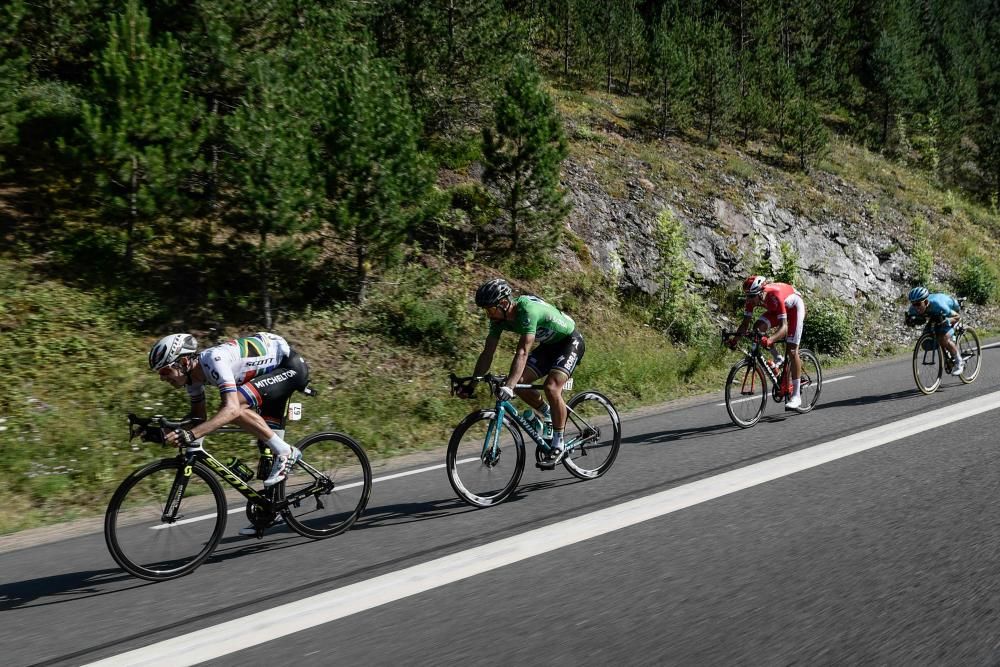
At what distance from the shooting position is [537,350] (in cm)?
696

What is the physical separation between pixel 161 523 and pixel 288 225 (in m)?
7.51

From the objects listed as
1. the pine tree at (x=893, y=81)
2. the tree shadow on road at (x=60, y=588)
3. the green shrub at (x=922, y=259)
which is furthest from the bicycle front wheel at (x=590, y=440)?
the pine tree at (x=893, y=81)

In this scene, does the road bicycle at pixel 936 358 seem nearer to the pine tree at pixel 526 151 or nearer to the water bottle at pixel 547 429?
the water bottle at pixel 547 429

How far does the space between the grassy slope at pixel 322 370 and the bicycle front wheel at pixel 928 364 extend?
3336 millimetres

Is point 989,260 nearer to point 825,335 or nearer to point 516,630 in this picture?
point 825,335

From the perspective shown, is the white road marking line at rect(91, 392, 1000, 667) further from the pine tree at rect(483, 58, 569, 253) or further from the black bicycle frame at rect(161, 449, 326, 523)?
the pine tree at rect(483, 58, 569, 253)

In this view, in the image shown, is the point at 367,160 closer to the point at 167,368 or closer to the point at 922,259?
the point at 167,368

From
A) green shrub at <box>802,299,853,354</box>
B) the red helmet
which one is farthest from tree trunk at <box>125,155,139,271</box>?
green shrub at <box>802,299,853,354</box>

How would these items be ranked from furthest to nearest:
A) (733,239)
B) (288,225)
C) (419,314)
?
(733,239), (419,314), (288,225)

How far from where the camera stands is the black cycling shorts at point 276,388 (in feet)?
17.8

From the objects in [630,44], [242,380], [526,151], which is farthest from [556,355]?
[630,44]

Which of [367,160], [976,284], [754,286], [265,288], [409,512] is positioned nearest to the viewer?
[409,512]

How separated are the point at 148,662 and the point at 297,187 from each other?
9.29 metres

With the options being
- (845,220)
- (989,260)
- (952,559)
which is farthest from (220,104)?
(989,260)
